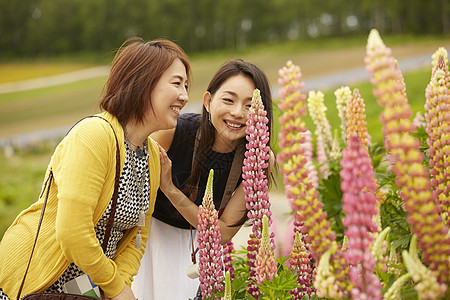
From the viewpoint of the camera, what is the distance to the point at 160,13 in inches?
771

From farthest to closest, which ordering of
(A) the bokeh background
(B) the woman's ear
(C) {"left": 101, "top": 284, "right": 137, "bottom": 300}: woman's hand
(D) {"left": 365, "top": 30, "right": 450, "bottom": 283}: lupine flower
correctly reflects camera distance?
(A) the bokeh background
(B) the woman's ear
(C) {"left": 101, "top": 284, "right": 137, "bottom": 300}: woman's hand
(D) {"left": 365, "top": 30, "right": 450, "bottom": 283}: lupine flower

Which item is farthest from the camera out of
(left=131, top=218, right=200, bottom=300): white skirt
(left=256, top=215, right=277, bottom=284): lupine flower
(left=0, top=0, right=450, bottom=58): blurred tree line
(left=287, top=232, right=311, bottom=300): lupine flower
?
(left=0, top=0, right=450, bottom=58): blurred tree line

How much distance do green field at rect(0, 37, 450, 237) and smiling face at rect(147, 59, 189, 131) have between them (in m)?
6.29

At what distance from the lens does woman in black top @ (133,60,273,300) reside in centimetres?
256

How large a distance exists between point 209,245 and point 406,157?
3.10 feet

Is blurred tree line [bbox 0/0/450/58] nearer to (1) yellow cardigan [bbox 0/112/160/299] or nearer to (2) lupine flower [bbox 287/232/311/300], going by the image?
(1) yellow cardigan [bbox 0/112/160/299]

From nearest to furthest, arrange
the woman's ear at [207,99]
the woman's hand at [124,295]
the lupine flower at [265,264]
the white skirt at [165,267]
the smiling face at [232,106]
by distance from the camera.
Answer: the lupine flower at [265,264] → the woman's hand at [124,295] → the smiling face at [232,106] → the woman's ear at [207,99] → the white skirt at [165,267]

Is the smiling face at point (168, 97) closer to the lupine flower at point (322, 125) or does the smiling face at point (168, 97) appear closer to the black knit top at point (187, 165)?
the black knit top at point (187, 165)

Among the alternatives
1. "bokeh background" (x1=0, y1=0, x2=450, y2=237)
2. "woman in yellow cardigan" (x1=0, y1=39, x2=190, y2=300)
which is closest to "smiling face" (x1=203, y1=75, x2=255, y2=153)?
"woman in yellow cardigan" (x1=0, y1=39, x2=190, y2=300)

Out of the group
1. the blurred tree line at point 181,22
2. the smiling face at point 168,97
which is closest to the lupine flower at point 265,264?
the smiling face at point 168,97

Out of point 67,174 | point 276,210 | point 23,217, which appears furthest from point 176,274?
point 276,210

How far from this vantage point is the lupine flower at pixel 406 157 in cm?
102

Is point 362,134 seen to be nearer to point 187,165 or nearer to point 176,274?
point 187,165

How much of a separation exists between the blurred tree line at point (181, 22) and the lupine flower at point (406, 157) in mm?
17579
